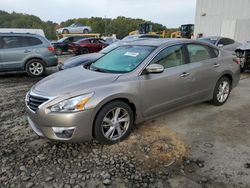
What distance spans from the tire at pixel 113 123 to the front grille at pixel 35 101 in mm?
771

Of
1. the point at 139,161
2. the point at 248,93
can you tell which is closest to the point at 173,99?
the point at 139,161

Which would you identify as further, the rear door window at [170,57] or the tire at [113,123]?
the rear door window at [170,57]

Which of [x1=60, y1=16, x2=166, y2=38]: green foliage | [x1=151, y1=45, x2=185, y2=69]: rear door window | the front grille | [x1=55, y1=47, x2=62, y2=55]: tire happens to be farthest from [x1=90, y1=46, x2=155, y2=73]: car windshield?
[x1=60, y1=16, x2=166, y2=38]: green foliage

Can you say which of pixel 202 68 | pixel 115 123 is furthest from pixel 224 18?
pixel 115 123

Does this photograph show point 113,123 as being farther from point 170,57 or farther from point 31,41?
point 31,41

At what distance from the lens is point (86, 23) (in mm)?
72938

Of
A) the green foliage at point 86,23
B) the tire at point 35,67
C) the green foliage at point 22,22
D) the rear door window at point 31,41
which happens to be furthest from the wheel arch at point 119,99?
the green foliage at point 22,22

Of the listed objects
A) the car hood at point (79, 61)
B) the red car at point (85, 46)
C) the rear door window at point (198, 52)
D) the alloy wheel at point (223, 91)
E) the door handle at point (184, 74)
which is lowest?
the red car at point (85, 46)

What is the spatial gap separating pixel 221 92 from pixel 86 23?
71.4m

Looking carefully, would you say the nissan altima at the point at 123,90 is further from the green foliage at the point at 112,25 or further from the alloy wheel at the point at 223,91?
the green foliage at the point at 112,25

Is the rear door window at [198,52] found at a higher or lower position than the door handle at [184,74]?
higher

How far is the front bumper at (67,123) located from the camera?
10.9 feet

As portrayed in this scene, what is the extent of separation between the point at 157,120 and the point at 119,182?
194 centimetres

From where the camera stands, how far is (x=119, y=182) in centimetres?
296
